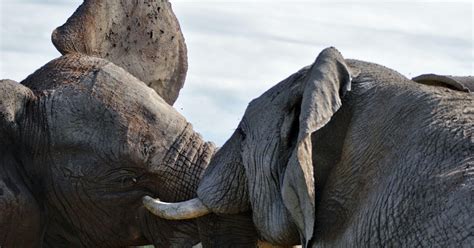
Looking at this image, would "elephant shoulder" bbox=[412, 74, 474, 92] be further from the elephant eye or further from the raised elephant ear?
the raised elephant ear

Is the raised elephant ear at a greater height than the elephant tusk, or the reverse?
the raised elephant ear

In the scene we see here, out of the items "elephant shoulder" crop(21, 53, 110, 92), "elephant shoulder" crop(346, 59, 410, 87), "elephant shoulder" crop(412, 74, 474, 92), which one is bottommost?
"elephant shoulder" crop(21, 53, 110, 92)

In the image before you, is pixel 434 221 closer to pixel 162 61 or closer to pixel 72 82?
pixel 72 82

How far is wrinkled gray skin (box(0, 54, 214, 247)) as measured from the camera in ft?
23.3

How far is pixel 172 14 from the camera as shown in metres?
8.16

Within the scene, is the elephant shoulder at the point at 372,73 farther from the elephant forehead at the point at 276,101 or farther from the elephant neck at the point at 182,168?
the elephant neck at the point at 182,168

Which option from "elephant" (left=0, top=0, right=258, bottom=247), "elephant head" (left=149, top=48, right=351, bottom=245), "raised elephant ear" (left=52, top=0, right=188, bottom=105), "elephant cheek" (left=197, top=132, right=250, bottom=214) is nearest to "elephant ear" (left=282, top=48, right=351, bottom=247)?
"elephant head" (left=149, top=48, right=351, bottom=245)

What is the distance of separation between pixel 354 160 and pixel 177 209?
147 cm

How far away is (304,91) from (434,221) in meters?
0.84

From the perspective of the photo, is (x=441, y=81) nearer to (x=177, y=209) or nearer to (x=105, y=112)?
(x=177, y=209)

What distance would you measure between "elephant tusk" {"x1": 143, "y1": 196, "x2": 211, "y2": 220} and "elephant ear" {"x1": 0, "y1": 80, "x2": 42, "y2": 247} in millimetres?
580

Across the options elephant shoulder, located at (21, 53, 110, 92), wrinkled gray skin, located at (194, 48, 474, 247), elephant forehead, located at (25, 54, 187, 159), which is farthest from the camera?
elephant shoulder, located at (21, 53, 110, 92)

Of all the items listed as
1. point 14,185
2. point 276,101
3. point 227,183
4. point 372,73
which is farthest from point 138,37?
point 372,73

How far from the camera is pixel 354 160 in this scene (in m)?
4.88
